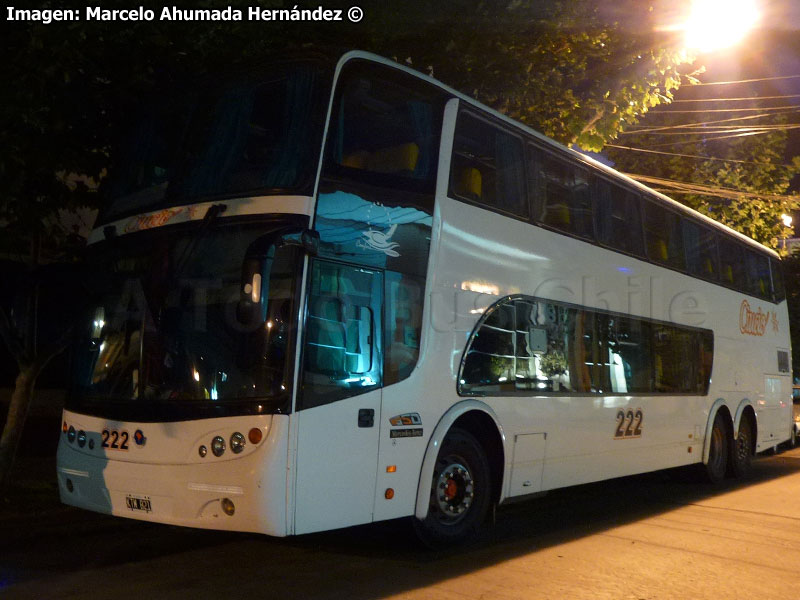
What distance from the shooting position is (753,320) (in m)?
15.6

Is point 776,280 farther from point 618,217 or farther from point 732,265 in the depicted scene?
point 618,217

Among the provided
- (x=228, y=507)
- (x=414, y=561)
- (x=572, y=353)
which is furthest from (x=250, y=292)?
(x=572, y=353)

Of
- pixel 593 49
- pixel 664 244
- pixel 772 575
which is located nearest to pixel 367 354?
pixel 772 575

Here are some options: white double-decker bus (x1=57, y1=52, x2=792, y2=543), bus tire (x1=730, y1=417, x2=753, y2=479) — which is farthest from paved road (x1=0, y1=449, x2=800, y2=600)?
bus tire (x1=730, y1=417, x2=753, y2=479)

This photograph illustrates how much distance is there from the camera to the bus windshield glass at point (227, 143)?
6.65 meters

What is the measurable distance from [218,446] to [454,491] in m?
2.45

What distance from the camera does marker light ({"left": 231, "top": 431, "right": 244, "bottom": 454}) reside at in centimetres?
616

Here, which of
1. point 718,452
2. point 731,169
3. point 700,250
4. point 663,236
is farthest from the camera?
point 731,169

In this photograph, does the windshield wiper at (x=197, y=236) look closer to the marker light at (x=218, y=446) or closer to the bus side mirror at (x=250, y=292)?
the bus side mirror at (x=250, y=292)

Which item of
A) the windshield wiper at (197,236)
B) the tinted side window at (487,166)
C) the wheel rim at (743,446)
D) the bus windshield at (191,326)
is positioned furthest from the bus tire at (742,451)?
the windshield wiper at (197,236)

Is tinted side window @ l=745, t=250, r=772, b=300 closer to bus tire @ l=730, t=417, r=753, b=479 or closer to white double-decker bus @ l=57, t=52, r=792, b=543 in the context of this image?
bus tire @ l=730, t=417, r=753, b=479

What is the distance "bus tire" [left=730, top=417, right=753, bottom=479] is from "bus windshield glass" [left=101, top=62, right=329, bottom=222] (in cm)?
1041

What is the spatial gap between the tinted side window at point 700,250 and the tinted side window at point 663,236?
295mm

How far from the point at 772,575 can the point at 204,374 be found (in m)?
4.69
